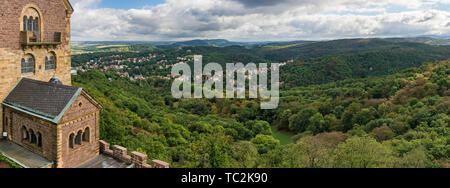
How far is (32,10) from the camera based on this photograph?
1828cm

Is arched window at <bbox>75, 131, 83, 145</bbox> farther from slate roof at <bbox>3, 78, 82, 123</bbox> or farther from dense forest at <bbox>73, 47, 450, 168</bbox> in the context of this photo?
dense forest at <bbox>73, 47, 450, 168</bbox>

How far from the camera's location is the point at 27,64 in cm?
1842

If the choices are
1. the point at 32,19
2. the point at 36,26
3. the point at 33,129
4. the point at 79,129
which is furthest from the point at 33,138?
the point at 32,19

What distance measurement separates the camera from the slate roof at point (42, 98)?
560 inches

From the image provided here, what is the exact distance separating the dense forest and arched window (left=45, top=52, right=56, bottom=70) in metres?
6.42

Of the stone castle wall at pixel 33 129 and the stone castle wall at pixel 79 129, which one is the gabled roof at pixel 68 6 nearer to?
the stone castle wall at pixel 33 129

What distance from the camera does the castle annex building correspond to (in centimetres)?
1441

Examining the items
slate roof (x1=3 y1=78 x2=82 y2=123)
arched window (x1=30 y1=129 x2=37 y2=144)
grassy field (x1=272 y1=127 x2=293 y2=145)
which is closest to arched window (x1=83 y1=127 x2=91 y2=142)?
slate roof (x1=3 y1=78 x2=82 y2=123)

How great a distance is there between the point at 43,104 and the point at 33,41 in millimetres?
6064

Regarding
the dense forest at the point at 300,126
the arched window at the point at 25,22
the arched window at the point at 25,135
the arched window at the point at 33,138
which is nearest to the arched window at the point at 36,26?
the arched window at the point at 25,22

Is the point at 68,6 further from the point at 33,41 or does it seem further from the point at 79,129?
the point at 79,129

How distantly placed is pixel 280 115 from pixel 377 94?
2605 cm

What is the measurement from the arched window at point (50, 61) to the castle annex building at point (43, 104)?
0.06m
